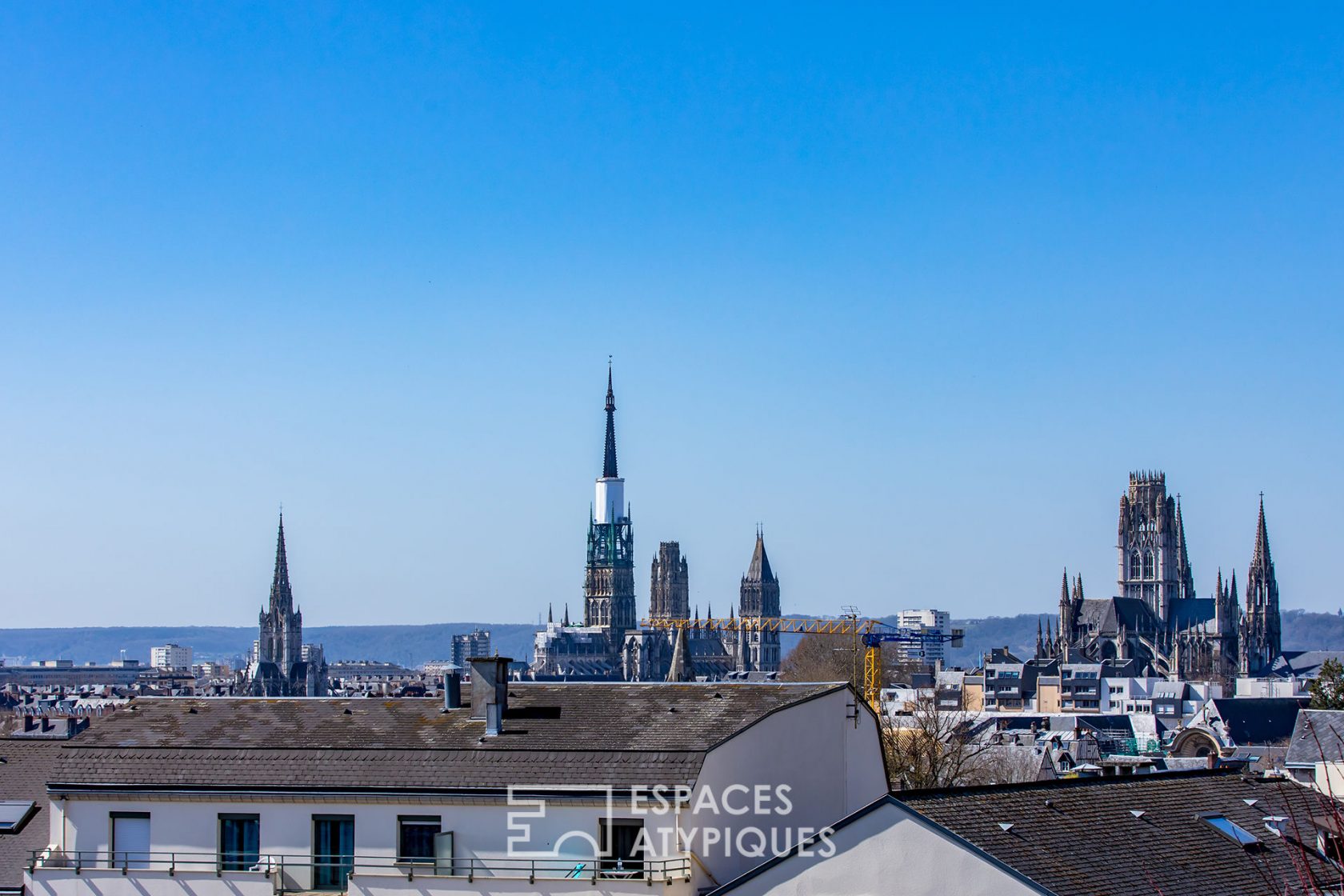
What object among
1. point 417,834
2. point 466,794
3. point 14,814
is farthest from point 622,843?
point 14,814

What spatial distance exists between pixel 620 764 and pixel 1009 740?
83.6 metres

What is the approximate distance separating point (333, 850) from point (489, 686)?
3603mm

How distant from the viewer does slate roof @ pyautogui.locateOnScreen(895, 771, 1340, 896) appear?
23812 millimetres

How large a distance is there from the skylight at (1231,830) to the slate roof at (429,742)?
6.39 meters

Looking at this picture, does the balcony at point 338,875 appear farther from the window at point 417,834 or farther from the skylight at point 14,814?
the skylight at point 14,814

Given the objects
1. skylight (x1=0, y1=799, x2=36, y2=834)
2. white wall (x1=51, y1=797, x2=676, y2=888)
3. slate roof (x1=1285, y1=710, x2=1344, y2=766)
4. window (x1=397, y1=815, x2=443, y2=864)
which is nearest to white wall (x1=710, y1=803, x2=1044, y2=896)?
white wall (x1=51, y1=797, x2=676, y2=888)

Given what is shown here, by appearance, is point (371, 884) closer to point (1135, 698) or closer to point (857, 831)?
point (857, 831)

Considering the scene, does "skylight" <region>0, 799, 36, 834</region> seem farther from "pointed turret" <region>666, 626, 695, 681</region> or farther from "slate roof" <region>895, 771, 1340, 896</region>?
"pointed turret" <region>666, 626, 695, 681</region>

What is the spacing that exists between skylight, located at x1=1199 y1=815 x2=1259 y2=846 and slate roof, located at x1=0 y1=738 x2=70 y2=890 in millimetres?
18732

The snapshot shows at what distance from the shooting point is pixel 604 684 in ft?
104

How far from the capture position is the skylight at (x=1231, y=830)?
90.0ft

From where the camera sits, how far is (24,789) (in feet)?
111

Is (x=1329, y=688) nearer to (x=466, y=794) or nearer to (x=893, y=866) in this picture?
(x=466, y=794)

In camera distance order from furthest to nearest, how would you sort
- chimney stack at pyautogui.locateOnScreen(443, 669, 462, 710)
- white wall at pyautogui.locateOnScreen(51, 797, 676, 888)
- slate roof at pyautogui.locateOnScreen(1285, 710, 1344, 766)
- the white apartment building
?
slate roof at pyautogui.locateOnScreen(1285, 710, 1344, 766) → chimney stack at pyautogui.locateOnScreen(443, 669, 462, 710) → white wall at pyautogui.locateOnScreen(51, 797, 676, 888) → the white apartment building
